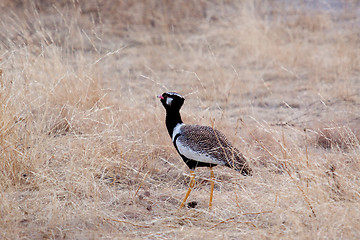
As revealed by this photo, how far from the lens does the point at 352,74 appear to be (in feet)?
24.0

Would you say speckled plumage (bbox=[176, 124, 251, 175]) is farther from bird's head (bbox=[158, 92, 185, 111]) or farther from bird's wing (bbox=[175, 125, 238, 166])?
bird's head (bbox=[158, 92, 185, 111])

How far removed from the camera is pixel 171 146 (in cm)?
465

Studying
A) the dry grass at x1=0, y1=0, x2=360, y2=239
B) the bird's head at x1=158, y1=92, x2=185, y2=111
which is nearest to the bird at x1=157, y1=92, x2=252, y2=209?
the bird's head at x1=158, y1=92, x2=185, y2=111

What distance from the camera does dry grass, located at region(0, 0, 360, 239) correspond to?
326 centimetres

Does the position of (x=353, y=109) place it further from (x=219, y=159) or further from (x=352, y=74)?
(x=219, y=159)

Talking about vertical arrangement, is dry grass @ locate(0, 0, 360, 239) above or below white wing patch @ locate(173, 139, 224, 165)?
below

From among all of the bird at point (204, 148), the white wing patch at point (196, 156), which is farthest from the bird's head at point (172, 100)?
the white wing patch at point (196, 156)

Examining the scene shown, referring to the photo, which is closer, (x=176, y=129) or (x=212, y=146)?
(x=212, y=146)

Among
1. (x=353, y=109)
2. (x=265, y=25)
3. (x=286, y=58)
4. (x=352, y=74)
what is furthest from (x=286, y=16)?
(x=353, y=109)

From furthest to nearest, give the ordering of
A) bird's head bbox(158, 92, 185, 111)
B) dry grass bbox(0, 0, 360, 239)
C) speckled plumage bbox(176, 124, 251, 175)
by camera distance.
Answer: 1. bird's head bbox(158, 92, 185, 111)
2. speckled plumage bbox(176, 124, 251, 175)
3. dry grass bbox(0, 0, 360, 239)

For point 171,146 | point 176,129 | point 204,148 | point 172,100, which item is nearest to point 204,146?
point 204,148

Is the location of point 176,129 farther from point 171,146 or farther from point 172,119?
point 171,146

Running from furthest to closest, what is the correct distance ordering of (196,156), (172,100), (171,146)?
(171,146) → (172,100) → (196,156)

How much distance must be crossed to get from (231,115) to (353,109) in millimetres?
1394
